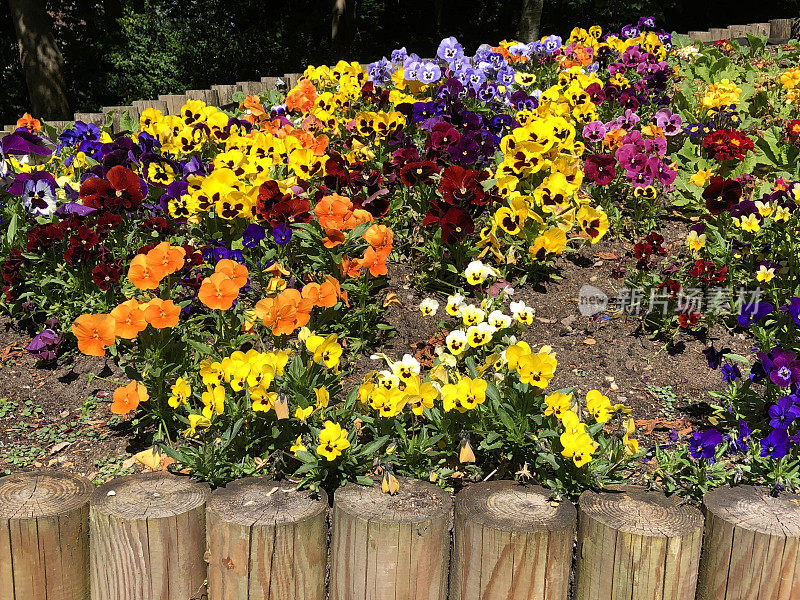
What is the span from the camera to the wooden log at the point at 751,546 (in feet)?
6.70

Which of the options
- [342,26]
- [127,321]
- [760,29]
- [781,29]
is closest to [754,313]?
[127,321]

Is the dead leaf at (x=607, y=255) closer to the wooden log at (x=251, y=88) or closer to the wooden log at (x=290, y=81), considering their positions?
the wooden log at (x=251, y=88)

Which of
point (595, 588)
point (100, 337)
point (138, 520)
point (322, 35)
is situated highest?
point (322, 35)

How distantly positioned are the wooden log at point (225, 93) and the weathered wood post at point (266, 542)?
15.9 feet

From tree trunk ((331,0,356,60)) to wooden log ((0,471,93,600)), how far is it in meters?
13.7

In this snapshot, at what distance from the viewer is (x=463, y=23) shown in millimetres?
19438

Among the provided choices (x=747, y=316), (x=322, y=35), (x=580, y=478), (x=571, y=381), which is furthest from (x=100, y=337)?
(x=322, y=35)

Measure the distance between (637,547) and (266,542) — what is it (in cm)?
92

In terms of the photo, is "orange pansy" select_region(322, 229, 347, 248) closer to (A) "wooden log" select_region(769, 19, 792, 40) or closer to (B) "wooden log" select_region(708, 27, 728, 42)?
(B) "wooden log" select_region(708, 27, 728, 42)

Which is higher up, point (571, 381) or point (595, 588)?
point (571, 381)

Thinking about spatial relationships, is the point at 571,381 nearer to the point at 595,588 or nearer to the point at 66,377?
the point at 595,588

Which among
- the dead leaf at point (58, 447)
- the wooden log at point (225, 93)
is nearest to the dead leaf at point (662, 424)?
the dead leaf at point (58, 447)

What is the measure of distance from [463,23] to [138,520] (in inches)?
742

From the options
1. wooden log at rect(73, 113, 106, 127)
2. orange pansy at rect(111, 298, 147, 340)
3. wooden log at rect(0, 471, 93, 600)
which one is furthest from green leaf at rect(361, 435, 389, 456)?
wooden log at rect(73, 113, 106, 127)
